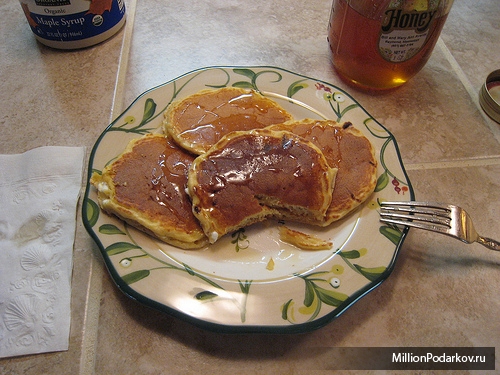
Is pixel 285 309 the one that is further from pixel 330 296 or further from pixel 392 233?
pixel 392 233

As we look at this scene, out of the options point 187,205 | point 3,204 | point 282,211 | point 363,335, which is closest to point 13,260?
point 3,204

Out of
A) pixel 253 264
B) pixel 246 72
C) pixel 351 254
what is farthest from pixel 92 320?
pixel 246 72

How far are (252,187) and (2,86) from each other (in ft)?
3.24

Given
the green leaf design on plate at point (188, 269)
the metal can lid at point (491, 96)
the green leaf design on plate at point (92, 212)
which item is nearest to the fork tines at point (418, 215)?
the green leaf design on plate at point (188, 269)

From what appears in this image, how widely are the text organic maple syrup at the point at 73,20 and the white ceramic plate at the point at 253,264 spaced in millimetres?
438

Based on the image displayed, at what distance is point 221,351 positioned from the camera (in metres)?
0.84

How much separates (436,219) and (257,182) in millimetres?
438

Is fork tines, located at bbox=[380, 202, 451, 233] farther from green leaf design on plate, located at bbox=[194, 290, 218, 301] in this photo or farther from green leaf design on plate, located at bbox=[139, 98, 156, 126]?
green leaf design on plate, located at bbox=[139, 98, 156, 126]

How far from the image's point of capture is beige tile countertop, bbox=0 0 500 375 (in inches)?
33.1

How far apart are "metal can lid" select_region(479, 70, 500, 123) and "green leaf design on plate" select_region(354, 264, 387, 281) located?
80 centimetres

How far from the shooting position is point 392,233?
3.06 feet

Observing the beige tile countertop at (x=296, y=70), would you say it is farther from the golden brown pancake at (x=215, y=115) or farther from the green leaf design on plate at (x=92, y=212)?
the golden brown pancake at (x=215, y=115)

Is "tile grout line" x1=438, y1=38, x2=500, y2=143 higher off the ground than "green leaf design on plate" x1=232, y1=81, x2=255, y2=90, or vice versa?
"green leaf design on plate" x1=232, y1=81, x2=255, y2=90

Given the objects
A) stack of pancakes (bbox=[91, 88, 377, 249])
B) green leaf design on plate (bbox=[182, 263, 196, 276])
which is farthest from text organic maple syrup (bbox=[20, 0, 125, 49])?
green leaf design on plate (bbox=[182, 263, 196, 276])
